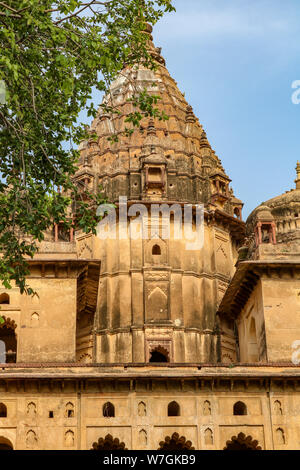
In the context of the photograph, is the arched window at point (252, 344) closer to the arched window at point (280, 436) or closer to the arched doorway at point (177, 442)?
the arched window at point (280, 436)

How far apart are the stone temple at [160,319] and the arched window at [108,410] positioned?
4 cm

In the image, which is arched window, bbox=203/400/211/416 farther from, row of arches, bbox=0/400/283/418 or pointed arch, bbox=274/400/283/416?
pointed arch, bbox=274/400/283/416

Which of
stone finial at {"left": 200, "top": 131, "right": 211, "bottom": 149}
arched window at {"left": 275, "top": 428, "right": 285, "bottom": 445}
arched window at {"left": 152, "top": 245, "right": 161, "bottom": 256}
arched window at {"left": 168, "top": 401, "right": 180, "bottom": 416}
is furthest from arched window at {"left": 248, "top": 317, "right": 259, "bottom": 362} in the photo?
stone finial at {"left": 200, "top": 131, "right": 211, "bottom": 149}

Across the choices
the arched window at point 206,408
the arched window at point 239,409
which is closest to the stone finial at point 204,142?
the arched window at point 239,409

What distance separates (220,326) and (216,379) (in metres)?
9.77

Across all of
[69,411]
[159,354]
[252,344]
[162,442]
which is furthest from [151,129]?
[162,442]

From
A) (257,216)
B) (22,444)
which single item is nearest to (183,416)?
(22,444)

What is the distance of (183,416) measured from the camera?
26328 millimetres

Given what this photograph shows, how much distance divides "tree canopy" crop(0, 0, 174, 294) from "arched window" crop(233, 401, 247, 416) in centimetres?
1016

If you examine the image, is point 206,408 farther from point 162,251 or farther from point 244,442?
point 162,251

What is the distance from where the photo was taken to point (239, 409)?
88.5 ft

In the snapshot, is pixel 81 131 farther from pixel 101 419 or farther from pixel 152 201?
pixel 152 201

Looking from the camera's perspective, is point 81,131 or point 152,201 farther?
point 152,201

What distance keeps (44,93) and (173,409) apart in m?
12.2
